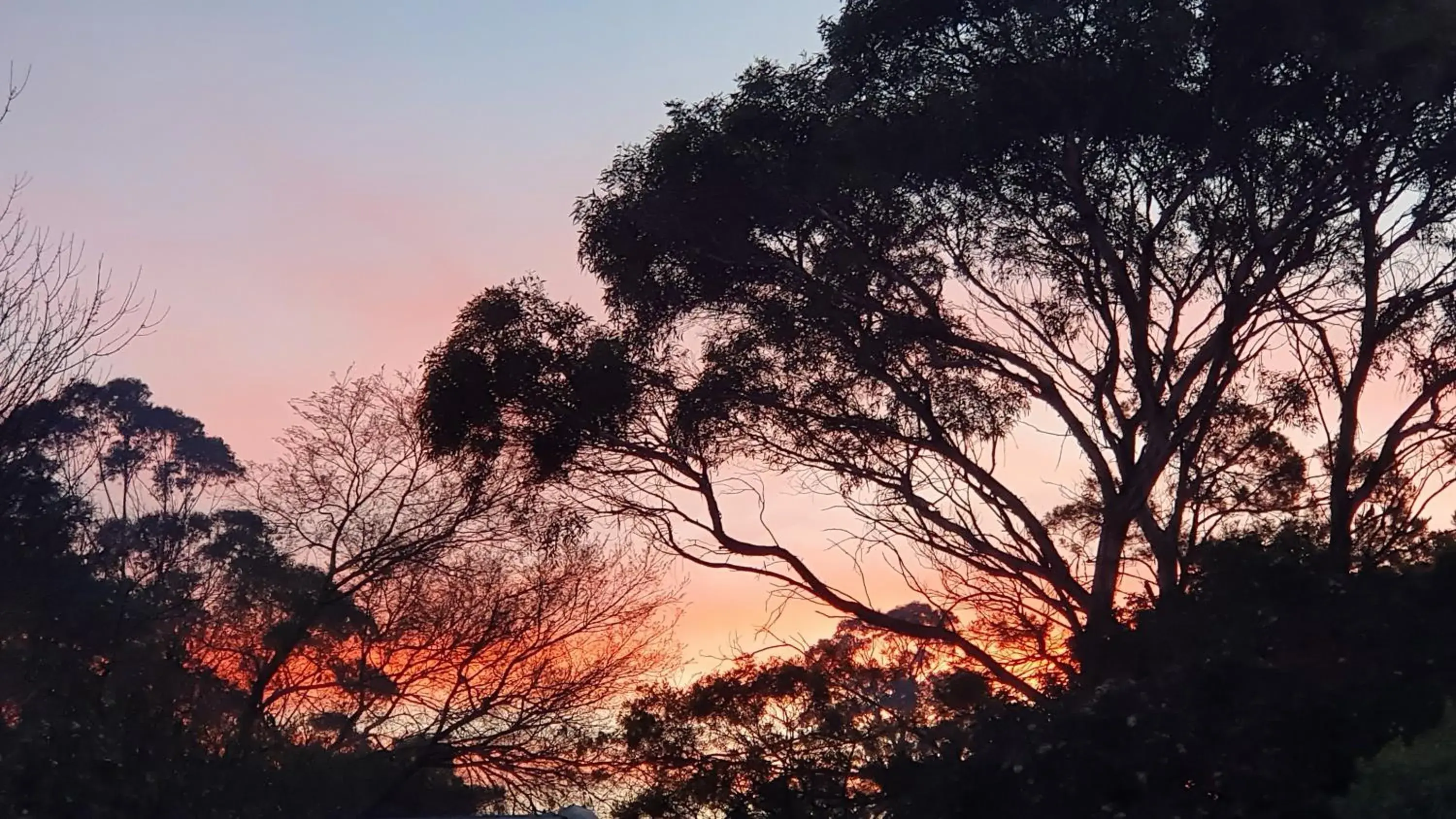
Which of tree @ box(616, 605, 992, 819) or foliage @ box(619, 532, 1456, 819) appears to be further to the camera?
tree @ box(616, 605, 992, 819)

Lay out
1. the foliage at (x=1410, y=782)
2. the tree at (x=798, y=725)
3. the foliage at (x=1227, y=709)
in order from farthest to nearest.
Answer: the tree at (x=798, y=725), the foliage at (x=1227, y=709), the foliage at (x=1410, y=782)

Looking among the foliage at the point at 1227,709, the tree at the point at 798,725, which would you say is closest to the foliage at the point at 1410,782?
Answer: the foliage at the point at 1227,709

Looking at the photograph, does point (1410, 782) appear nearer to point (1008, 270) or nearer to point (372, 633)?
point (1008, 270)

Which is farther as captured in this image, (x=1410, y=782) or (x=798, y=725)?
(x=798, y=725)

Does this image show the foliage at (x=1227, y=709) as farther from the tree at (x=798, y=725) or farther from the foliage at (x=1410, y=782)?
the tree at (x=798, y=725)

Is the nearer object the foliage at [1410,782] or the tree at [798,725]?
the foliage at [1410,782]

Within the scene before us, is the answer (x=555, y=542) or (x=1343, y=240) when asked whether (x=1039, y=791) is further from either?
(x=555, y=542)

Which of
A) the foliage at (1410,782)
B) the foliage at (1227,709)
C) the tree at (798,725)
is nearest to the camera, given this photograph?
the foliage at (1410,782)

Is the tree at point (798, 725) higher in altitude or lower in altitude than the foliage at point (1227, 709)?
higher

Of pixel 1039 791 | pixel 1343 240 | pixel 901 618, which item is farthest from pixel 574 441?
pixel 1343 240

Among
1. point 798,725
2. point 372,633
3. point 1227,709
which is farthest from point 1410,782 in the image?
point 372,633

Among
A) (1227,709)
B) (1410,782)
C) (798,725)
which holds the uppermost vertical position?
(798,725)

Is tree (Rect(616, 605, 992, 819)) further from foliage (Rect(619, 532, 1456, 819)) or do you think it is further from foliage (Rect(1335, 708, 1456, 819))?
foliage (Rect(1335, 708, 1456, 819))

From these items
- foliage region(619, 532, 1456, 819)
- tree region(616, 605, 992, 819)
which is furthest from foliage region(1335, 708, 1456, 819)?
tree region(616, 605, 992, 819)
